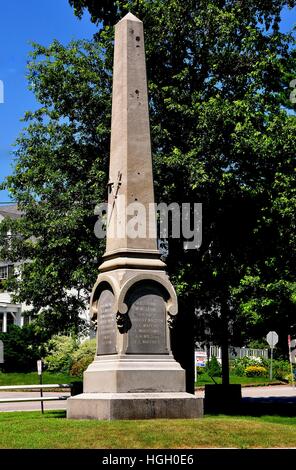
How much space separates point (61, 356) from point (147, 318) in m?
33.2

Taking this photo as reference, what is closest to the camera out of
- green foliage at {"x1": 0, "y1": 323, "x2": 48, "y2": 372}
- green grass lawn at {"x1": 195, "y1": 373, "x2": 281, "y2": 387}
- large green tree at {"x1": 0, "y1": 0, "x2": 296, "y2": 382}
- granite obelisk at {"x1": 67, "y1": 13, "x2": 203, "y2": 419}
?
granite obelisk at {"x1": 67, "y1": 13, "x2": 203, "y2": 419}

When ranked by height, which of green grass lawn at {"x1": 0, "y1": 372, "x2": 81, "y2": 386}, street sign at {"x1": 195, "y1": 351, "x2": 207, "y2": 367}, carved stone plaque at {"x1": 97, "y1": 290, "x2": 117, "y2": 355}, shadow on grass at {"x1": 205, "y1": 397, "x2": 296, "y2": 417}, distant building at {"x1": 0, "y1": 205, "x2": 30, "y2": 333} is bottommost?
shadow on grass at {"x1": 205, "y1": 397, "x2": 296, "y2": 417}

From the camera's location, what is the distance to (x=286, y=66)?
77.1 ft

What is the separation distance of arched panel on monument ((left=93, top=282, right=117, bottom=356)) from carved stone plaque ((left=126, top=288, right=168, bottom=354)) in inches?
15.1

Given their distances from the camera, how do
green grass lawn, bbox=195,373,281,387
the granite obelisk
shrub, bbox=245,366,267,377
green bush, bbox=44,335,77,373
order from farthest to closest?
shrub, bbox=245,366,267,377 → green bush, bbox=44,335,77,373 → green grass lawn, bbox=195,373,281,387 → the granite obelisk

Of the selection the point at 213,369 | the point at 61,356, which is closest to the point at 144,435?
the point at 61,356

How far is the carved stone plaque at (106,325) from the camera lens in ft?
44.3

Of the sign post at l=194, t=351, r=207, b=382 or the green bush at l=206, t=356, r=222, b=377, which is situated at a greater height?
the sign post at l=194, t=351, r=207, b=382

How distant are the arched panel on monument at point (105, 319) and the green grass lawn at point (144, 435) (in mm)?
1965

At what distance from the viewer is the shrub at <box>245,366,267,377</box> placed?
50.0 m

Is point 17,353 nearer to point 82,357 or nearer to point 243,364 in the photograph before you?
point 82,357

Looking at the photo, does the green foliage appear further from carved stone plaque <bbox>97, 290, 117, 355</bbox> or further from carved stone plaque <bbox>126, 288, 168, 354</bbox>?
carved stone plaque <bbox>126, 288, 168, 354</bbox>

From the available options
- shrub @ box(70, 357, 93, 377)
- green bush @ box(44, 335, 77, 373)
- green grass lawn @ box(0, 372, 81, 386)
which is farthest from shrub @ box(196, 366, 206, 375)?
green grass lawn @ box(0, 372, 81, 386)

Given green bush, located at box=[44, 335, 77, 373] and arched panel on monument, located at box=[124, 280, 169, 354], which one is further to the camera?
green bush, located at box=[44, 335, 77, 373]
